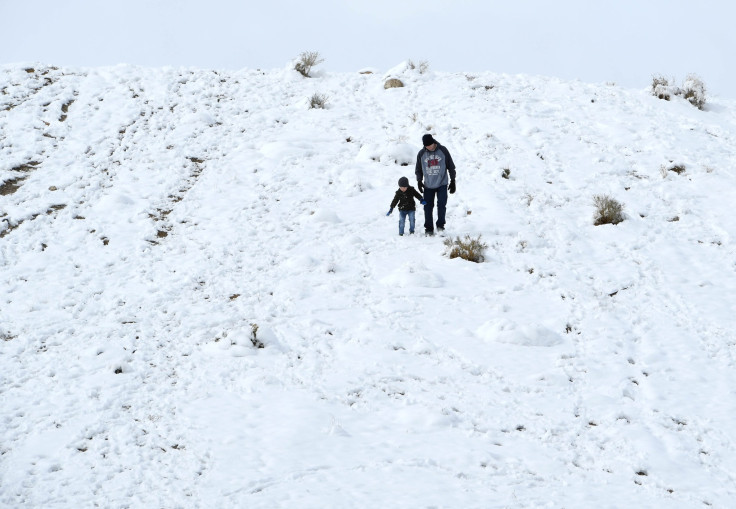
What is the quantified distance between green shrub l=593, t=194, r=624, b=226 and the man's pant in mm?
2762

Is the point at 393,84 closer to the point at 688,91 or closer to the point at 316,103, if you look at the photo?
the point at 316,103

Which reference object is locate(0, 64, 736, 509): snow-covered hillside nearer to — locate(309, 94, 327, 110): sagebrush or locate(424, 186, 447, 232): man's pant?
locate(424, 186, 447, 232): man's pant

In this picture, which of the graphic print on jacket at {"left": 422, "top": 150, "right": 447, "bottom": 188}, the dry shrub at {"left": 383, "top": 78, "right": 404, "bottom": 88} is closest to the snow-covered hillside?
the graphic print on jacket at {"left": 422, "top": 150, "right": 447, "bottom": 188}

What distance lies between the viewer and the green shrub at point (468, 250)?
937 cm

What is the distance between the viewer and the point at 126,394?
6.51 m

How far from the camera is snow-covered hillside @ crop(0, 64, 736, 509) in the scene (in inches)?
212

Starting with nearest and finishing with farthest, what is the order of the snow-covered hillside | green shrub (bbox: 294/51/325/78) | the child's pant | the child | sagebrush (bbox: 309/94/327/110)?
the snow-covered hillside, the child, the child's pant, sagebrush (bbox: 309/94/327/110), green shrub (bbox: 294/51/325/78)

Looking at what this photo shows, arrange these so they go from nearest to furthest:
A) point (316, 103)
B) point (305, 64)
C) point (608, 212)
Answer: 1. point (608, 212)
2. point (316, 103)
3. point (305, 64)

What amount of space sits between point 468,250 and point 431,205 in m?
1.31

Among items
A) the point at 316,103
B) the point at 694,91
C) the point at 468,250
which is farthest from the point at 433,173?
the point at 694,91

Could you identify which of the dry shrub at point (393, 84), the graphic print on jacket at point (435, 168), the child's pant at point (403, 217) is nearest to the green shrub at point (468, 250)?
the child's pant at point (403, 217)

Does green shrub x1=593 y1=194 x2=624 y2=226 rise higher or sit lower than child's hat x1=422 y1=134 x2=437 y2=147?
lower

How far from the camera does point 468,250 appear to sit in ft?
30.9

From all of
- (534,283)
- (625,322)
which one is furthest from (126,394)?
(625,322)
